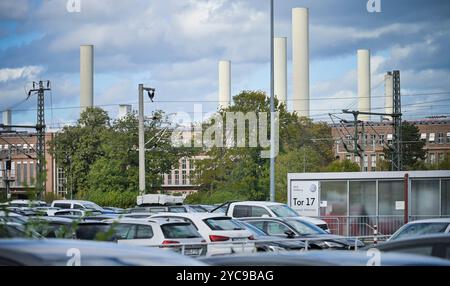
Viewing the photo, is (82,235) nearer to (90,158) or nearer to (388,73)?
(388,73)

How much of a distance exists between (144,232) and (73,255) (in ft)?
53.6

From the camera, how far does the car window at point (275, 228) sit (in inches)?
1074

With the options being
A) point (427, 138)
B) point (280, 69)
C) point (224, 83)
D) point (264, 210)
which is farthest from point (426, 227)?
point (280, 69)

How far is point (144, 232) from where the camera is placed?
21500 millimetres

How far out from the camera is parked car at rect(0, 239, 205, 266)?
5.10 metres

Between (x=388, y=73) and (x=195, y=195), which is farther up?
(x=388, y=73)

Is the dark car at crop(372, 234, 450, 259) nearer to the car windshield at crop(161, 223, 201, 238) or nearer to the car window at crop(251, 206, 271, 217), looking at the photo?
the car windshield at crop(161, 223, 201, 238)

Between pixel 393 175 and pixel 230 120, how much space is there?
3857 cm

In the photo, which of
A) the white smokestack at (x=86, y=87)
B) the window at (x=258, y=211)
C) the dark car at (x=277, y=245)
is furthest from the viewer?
the white smokestack at (x=86, y=87)

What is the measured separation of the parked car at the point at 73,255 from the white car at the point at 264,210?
29160mm

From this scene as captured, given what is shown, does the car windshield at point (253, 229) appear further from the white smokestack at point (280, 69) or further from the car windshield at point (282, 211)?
the white smokestack at point (280, 69)

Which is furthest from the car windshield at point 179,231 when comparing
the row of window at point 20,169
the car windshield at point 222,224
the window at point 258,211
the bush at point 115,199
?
the row of window at point 20,169
